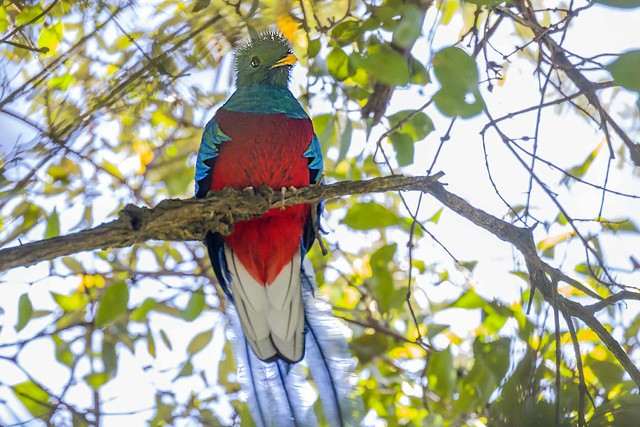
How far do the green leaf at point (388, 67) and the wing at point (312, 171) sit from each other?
1.58ft

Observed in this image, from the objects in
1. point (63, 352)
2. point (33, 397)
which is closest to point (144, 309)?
point (63, 352)

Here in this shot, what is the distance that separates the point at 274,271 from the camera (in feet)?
10.6

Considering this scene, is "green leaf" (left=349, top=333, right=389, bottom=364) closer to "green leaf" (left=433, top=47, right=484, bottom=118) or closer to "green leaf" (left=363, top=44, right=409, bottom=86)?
"green leaf" (left=363, top=44, right=409, bottom=86)

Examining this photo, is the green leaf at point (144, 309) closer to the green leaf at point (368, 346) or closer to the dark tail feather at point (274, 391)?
the dark tail feather at point (274, 391)

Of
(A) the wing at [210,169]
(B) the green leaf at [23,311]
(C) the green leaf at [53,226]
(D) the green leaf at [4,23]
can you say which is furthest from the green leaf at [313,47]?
(B) the green leaf at [23,311]

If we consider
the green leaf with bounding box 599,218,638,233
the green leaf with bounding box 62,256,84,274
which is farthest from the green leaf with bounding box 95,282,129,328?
the green leaf with bounding box 599,218,638,233

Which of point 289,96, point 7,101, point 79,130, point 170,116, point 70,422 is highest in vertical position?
point 170,116

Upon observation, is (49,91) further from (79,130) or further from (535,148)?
(535,148)

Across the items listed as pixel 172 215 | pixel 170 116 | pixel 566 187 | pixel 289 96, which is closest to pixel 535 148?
pixel 566 187

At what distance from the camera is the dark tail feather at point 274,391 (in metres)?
2.93

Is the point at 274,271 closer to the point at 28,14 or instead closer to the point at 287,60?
the point at 287,60

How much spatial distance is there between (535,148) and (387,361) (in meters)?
1.69

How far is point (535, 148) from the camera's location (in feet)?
9.31

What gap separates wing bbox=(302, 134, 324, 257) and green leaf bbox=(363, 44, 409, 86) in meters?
0.48
